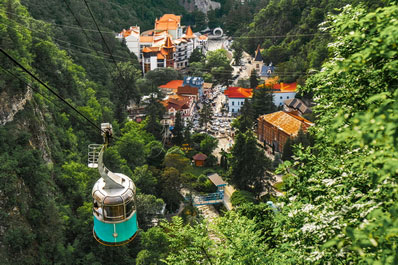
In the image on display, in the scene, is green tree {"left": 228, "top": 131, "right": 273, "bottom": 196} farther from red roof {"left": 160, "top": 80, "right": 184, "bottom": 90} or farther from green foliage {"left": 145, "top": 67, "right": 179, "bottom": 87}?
green foliage {"left": 145, "top": 67, "right": 179, "bottom": 87}

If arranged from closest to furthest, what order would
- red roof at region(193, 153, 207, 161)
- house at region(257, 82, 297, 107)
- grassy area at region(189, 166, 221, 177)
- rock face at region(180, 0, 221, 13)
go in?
grassy area at region(189, 166, 221, 177), red roof at region(193, 153, 207, 161), house at region(257, 82, 297, 107), rock face at region(180, 0, 221, 13)

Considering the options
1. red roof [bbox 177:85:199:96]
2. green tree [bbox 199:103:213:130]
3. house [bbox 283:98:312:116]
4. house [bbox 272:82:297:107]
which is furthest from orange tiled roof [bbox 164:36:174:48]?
green tree [bbox 199:103:213:130]


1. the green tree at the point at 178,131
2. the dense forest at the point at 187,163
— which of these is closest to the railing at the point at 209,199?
the dense forest at the point at 187,163

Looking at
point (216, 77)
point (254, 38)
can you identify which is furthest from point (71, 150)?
point (254, 38)

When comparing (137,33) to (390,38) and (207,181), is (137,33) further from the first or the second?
(390,38)

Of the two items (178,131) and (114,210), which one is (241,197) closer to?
(178,131)

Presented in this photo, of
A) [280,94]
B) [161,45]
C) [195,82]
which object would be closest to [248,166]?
[280,94]

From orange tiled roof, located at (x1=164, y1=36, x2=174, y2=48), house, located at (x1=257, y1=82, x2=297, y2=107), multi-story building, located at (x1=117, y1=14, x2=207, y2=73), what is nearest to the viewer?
house, located at (x1=257, y1=82, x2=297, y2=107)
